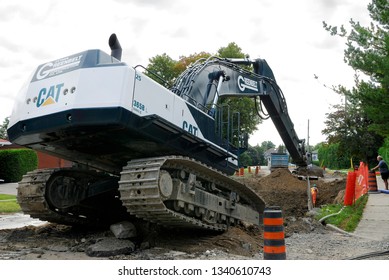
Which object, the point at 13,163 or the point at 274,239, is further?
the point at 13,163

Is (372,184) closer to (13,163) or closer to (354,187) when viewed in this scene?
(354,187)

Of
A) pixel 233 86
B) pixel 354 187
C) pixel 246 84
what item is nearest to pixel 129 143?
pixel 233 86

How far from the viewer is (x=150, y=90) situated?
6.44 meters

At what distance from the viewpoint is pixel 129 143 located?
6758 millimetres

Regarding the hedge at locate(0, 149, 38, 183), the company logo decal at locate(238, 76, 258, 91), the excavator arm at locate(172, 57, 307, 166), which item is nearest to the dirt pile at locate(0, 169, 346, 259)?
the excavator arm at locate(172, 57, 307, 166)

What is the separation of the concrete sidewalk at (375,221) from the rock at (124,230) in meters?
4.45

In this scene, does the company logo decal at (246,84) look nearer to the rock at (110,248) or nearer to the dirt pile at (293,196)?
the dirt pile at (293,196)

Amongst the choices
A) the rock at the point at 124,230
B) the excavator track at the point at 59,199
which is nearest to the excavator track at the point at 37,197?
the excavator track at the point at 59,199

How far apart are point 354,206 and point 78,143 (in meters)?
7.25

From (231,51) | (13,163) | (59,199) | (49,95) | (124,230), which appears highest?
(231,51)

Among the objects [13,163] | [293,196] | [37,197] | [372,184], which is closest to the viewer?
[37,197]

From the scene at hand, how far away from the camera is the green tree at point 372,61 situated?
26.7 ft

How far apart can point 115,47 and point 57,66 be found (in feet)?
2.96

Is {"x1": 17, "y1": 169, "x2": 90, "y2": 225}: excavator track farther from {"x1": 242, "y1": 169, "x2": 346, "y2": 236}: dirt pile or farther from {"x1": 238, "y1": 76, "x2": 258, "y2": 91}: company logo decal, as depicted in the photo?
{"x1": 242, "y1": 169, "x2": 346, "y2": 236}: dirt pile
